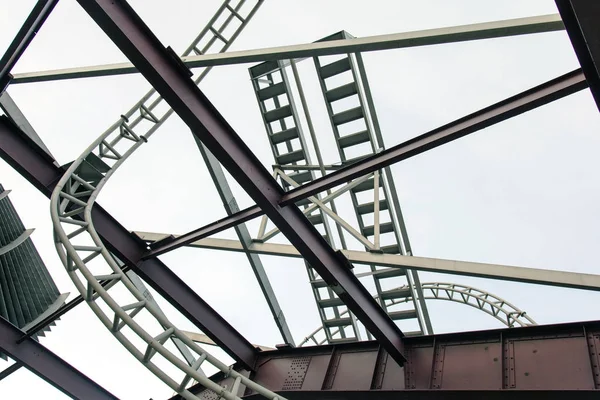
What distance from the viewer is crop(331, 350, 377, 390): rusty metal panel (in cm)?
1136

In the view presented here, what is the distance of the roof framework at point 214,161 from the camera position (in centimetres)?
725

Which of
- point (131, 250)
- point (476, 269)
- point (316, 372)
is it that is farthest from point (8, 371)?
point (476, 269)

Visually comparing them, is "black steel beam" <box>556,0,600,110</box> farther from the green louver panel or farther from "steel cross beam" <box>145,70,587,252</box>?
the green louver panel

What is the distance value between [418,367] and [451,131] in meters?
5.23

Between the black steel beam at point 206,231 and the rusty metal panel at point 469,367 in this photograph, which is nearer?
the rusty metal panel at point 469,367

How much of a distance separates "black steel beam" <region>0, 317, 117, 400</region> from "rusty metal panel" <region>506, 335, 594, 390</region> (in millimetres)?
9607

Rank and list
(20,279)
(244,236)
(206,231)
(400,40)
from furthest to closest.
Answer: (20,279) → (244,236) → (206,231) → (400,40)

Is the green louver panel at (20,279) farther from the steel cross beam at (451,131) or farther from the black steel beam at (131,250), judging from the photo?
the steel cross beam at (451,131)

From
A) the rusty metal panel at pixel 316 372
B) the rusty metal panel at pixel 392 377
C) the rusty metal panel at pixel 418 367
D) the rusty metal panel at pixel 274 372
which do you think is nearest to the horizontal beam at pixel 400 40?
the rusty metal panel at pixel 418 367

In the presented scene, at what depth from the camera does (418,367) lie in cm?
1095

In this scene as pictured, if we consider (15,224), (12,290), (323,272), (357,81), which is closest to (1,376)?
(12,290)

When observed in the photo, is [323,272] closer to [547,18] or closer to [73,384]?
[547,18]

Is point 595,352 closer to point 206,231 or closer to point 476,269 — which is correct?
point 476,269

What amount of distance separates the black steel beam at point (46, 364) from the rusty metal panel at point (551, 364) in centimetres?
961
